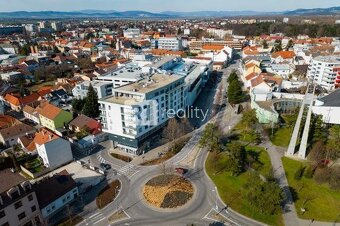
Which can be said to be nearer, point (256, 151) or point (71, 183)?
point (71, 183)

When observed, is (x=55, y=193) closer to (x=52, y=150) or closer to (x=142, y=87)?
(x=52, y=150)

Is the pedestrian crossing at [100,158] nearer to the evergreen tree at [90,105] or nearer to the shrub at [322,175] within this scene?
the evergreen tree at [90,105]

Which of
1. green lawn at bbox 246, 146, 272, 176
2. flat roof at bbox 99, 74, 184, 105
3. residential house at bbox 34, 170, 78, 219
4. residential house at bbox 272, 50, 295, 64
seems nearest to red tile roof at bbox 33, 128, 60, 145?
residential house at bbox 34, 170, 78, 219

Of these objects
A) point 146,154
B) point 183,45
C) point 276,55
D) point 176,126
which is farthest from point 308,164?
point 183,45

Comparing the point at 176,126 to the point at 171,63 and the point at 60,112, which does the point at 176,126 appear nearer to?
the point at 60,112

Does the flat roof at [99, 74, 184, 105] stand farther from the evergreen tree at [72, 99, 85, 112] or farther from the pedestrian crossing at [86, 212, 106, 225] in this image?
the pedestrian crossing at [86, 212, 106, 225]

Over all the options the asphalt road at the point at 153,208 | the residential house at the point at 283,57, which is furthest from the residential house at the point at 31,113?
the residential house at the point at 283,57
